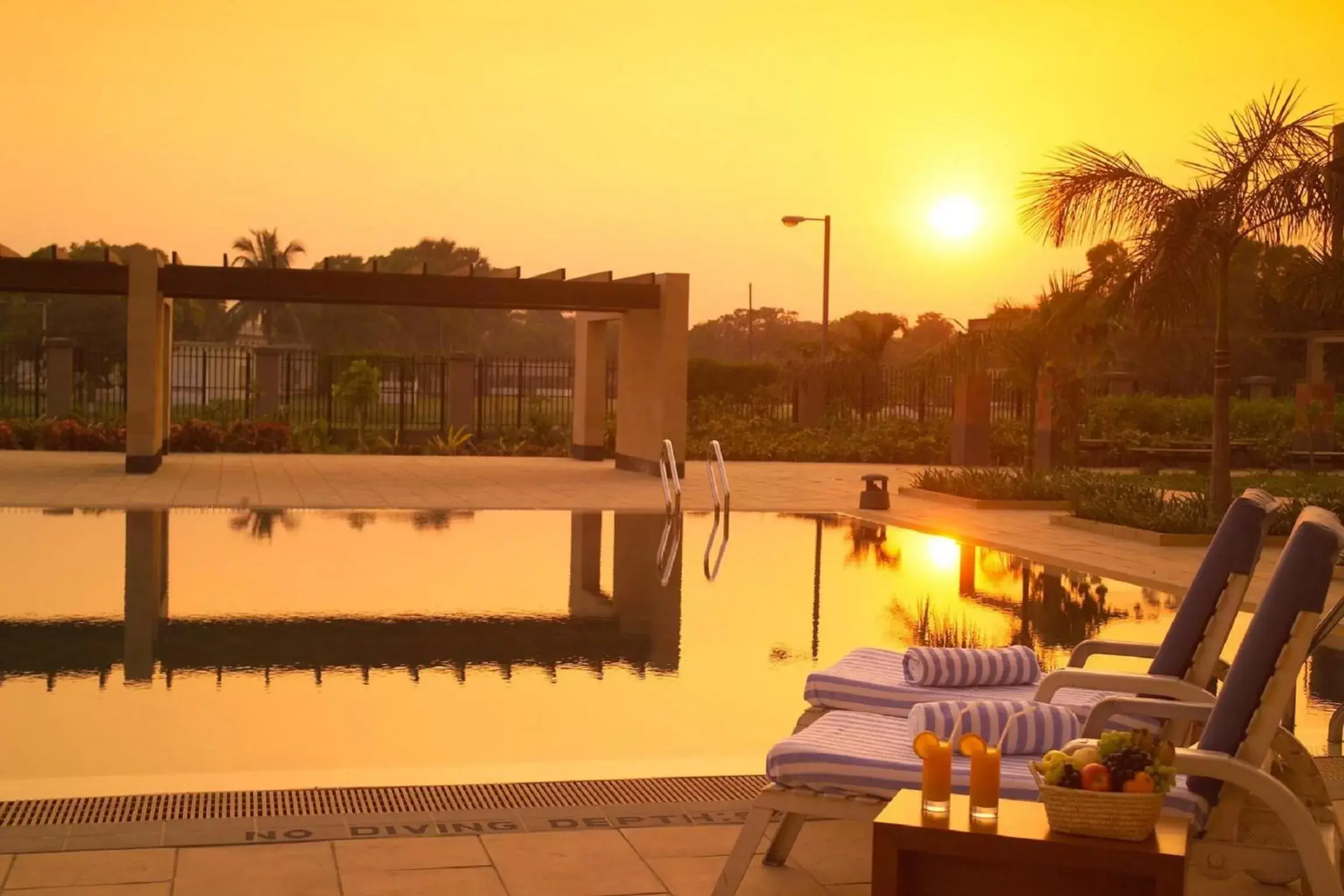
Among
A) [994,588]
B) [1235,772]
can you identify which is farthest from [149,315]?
[1235,772]

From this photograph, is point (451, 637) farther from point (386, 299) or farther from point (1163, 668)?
point (386, 299)

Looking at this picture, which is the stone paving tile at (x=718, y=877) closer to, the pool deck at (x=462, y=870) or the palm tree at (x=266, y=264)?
the pool deck at (x=462, y=870)

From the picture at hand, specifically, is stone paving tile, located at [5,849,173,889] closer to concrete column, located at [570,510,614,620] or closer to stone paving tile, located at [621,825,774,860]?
stone paving tile, located at [621,825,774,860]

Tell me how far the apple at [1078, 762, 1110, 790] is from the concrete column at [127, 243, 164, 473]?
812 inches

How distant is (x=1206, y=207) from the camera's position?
15383 millimetres

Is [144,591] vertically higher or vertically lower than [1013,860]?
lower

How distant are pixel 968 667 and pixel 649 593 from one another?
6.13m

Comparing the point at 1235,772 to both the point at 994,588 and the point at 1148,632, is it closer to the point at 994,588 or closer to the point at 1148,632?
the point at 1148,632

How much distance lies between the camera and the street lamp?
113 ft

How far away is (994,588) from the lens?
12.4m

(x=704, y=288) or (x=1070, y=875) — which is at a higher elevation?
(x=704, y=288)

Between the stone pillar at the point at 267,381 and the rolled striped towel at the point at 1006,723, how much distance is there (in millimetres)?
29703

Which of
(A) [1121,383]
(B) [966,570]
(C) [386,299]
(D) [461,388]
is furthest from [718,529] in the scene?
(A) [1121,383]

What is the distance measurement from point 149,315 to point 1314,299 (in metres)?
15.6
